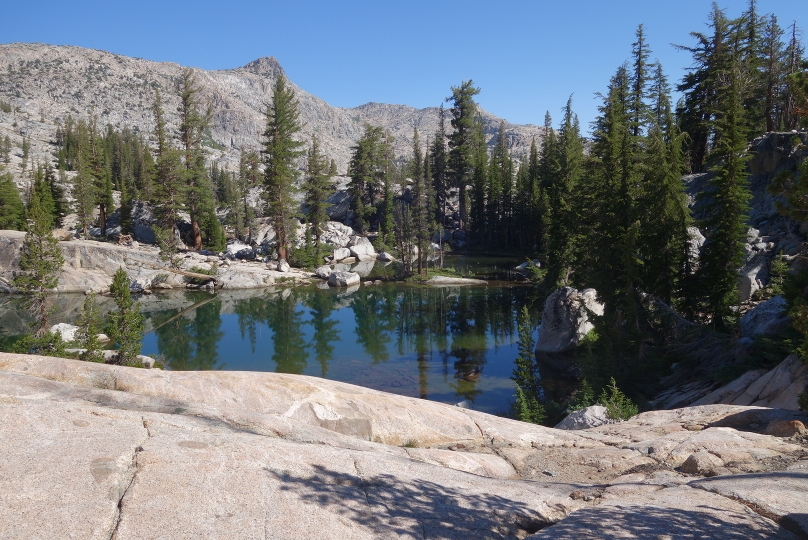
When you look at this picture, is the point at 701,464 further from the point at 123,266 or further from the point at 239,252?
the point at 239,252

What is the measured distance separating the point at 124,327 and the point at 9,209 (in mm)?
46602

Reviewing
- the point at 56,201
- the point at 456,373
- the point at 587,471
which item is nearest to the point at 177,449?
the point at 587,471

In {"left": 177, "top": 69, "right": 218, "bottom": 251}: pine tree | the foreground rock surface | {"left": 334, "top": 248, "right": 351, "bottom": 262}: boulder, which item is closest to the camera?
the foreground rock surface

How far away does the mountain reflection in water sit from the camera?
24.2 metres

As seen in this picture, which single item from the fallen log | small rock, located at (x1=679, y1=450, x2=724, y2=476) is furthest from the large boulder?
the fallen log

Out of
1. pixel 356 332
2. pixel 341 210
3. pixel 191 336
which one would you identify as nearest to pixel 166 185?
pixel 191 336

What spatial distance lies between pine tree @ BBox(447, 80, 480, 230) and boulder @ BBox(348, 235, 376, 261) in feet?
61.5

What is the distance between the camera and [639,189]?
73.1 ft

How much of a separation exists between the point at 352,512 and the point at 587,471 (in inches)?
184

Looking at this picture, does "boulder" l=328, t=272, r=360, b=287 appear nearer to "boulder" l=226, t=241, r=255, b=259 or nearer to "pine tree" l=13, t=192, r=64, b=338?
"boulder" l=226, t=241, r=255, b=259

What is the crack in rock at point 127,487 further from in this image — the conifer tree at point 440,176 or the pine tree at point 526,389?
the conifer tree at point 440,176

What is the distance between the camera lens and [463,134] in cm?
7488

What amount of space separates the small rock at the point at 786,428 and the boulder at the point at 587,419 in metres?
4.02

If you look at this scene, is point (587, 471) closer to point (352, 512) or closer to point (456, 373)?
point (352, 512)
